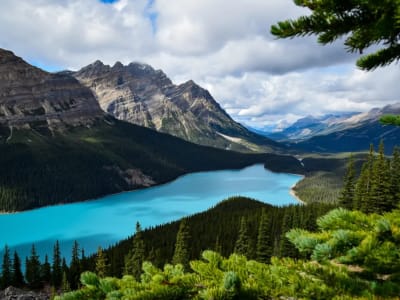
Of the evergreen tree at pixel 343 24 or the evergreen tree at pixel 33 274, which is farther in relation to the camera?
the evergreen tree at pixel 33 274

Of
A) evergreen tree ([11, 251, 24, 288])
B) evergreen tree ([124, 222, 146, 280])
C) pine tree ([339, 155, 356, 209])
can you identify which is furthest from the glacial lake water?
pine tree ([339, 155, 356, 209])

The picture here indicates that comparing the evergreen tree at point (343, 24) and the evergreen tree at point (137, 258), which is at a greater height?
the evergreen tree at point (343, 24)

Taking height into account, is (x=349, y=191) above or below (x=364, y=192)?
below

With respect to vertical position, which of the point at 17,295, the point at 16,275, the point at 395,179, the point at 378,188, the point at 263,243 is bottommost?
the point at 16,275

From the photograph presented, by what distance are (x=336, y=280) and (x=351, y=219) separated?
27.6 inches

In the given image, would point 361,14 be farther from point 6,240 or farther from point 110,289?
point 6,240

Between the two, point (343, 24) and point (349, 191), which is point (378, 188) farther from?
point (343, 24)

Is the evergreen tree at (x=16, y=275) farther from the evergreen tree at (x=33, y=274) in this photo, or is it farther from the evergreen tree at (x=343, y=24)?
the evergreen tree at (x=343, y=24)

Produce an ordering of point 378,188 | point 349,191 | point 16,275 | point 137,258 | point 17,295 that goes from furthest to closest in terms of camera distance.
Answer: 1. point 16,275
2. point 349,191
3. point 137,258
4. point 17,295
5. point 378,188

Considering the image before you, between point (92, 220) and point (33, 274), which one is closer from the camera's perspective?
point (33, 274)

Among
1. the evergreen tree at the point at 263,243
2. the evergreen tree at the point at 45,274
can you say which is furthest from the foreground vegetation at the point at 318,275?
the evergreen tree at the point at 45,274

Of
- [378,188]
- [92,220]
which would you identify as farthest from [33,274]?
[92,220]

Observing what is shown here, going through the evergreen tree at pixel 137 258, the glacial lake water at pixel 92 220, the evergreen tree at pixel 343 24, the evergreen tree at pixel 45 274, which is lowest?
the glacial lake water at pixel 92 220

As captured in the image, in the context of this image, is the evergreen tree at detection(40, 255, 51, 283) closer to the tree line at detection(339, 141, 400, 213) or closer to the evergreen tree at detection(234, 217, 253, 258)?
the evergreen tree at detection(234, 217, 253, 258)
